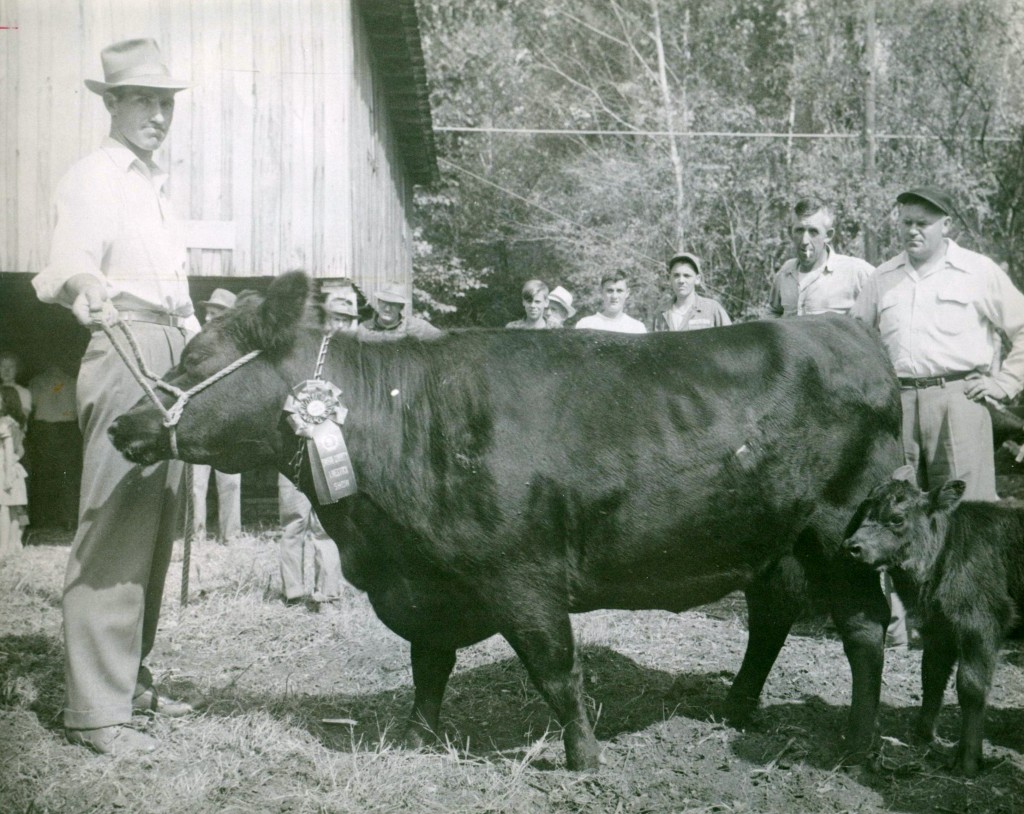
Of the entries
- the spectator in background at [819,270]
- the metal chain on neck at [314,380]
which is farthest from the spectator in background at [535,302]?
the metal chain on neck at [314,380]

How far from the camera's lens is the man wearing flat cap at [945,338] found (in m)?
5.35

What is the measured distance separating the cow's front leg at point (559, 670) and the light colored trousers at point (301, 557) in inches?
152

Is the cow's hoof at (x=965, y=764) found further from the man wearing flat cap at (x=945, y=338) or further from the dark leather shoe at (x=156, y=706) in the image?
the dark leather shoe at (x=156, y=706)

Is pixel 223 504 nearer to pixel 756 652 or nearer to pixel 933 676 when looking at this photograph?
pixel 756 652

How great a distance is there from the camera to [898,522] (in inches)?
170

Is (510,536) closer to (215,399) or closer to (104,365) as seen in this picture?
(215,399)

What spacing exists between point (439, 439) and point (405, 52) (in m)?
10.8

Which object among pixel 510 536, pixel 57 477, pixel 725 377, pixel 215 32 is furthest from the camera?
pixel 57 477

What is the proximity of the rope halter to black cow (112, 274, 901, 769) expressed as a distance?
0.04 m

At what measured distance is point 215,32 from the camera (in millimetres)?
10109

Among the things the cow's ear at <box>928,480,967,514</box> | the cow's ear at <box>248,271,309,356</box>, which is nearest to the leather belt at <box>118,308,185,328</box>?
the cow's ear at <box>248,271,309,356</box>

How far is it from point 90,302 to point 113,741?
6.78ft

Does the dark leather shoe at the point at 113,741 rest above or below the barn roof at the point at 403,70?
below

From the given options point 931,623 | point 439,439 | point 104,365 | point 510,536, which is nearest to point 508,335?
point 439,439
